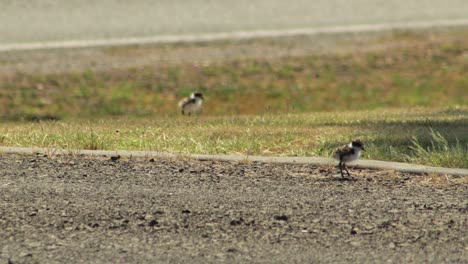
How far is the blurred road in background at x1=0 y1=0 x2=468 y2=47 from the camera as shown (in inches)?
1211

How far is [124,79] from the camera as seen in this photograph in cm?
2517

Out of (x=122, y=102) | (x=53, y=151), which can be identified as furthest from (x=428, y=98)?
(x=53, y=151)

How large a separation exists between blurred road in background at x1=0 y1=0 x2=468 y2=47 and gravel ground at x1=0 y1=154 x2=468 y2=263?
1924 cm

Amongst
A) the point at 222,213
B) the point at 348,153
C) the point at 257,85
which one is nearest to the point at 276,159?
the point at 348,153

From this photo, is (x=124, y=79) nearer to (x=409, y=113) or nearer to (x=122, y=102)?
(x=122, y=102)

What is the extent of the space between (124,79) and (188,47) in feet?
12.3

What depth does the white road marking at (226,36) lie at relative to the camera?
94.6ft

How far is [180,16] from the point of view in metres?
32.5

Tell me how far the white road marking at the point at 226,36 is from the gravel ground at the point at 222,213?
57.4 ft

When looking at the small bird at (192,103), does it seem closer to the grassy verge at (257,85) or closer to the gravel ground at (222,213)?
the grassy verge at (257,85)

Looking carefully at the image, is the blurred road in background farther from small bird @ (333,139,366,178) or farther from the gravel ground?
small bird @ (333,139,366,178)

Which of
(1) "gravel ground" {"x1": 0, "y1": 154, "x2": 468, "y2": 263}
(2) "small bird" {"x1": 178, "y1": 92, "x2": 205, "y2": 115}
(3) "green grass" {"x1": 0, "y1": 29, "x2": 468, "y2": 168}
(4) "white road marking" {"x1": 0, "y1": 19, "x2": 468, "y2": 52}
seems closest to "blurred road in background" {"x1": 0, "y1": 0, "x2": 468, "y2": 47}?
(4) "white road marking" {"x1": 0, "y1": 19, "x2": 468, "y2": 52}

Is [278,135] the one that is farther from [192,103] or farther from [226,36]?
[226,36]

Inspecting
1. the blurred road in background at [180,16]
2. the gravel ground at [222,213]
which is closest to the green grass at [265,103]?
the gravel ground at [222,213]
